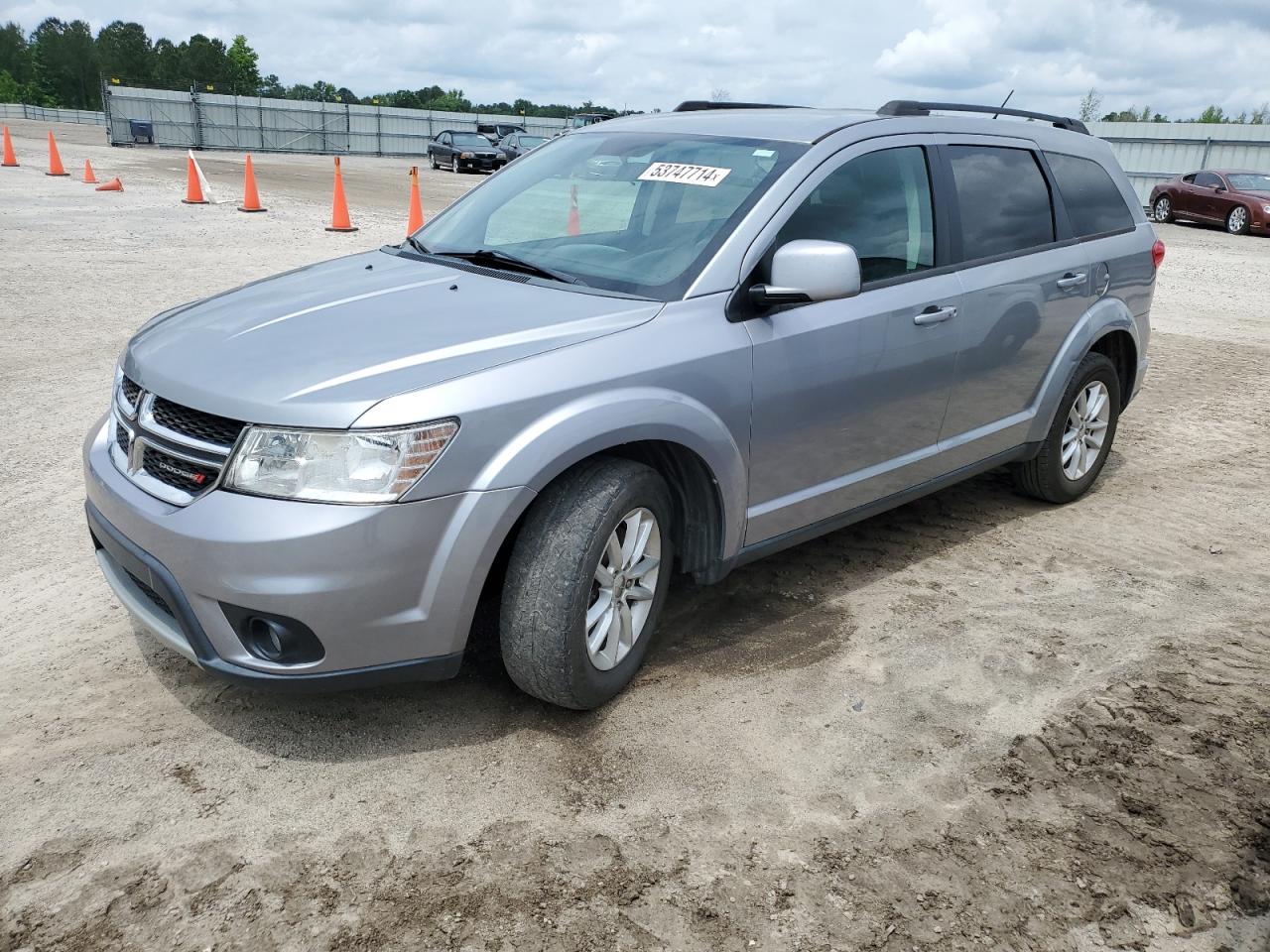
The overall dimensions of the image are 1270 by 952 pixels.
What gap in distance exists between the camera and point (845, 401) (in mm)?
3973

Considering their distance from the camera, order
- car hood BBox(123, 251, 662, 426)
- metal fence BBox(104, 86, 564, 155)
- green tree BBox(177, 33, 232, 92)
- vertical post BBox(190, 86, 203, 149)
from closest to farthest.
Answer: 1. car hood BBox(123, 251, 662, 426)
2. metal fence BBox(104, 86, 564, 155)
3. vertical post BBox(190, 86, 203, 149)
4. green tree BBox(177, 33, 232, 92)

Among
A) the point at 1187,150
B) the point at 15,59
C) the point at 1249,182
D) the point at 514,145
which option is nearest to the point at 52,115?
the point at 15,59

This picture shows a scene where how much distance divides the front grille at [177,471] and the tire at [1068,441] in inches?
154

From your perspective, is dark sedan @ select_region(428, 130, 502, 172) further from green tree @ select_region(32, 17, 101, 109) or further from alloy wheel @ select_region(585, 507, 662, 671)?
green tree @ select_region(32, 17, 101, 109)

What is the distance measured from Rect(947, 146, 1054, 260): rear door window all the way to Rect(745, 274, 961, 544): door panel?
37 cm

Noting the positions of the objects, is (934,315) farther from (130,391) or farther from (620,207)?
(130,391)

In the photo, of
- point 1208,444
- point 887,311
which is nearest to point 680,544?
point 887,311

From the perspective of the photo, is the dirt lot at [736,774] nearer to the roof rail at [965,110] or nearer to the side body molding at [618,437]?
the side body molding at [618,437]

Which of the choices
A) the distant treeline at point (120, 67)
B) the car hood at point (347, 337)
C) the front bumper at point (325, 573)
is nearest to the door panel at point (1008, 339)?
the car hood at point (347, 337)

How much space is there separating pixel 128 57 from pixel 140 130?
350 feet

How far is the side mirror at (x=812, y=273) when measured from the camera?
11.4 ft

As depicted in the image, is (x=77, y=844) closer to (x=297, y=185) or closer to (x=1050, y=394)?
(x=1050, y=394)

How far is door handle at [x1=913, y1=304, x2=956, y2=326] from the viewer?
13.8 feet

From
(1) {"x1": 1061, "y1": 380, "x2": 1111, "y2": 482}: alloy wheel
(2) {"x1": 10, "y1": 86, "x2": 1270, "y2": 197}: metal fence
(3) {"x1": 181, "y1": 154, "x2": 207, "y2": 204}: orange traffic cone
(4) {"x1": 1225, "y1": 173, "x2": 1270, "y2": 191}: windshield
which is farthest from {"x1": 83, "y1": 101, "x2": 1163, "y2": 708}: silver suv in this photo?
(2) {"x1": 10, "y1": 86, "x2": 1270, "y2": 197}: metal fence
